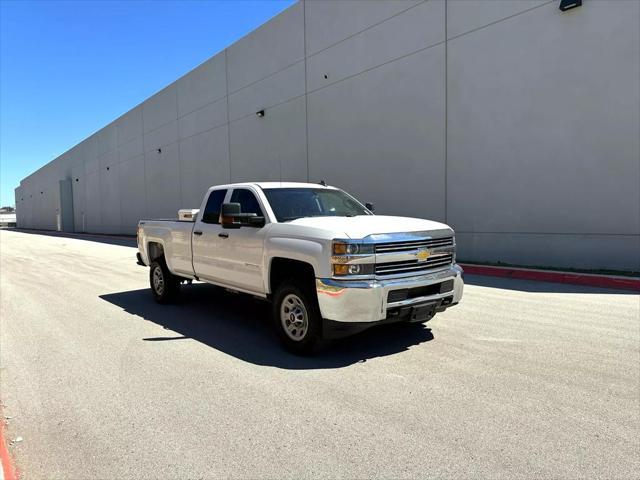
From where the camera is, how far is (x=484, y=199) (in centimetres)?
1239

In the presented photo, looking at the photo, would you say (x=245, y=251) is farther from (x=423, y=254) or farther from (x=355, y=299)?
(x=423, y=254)

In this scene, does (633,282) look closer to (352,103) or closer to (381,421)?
(381,421)

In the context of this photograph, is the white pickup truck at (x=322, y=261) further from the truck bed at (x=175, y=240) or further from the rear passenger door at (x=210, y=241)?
the truck bed at (x=175, y=240)

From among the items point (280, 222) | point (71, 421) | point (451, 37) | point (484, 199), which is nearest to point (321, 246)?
point (280, 222)

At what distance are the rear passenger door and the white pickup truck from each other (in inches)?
0.7

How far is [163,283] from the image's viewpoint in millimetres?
8047

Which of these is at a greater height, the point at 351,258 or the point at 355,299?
the point at 351,258

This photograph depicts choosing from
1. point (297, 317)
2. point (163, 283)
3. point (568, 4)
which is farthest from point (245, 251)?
point (568, 4)

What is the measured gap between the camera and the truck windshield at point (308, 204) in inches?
229

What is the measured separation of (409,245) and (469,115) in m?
8.96

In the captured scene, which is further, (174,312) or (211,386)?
(174,312)

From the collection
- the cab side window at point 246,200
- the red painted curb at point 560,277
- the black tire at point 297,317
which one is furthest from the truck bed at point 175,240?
the red painted curb at point 560,277

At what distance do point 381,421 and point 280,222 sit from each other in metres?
2.71

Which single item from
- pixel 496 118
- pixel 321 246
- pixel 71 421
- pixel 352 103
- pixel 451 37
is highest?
pixel 451 37
